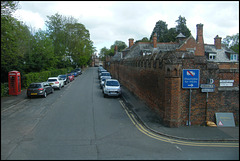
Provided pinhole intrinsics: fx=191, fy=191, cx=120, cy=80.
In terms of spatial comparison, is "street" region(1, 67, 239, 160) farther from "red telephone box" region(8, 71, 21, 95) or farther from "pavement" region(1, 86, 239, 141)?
"red telephone box" region(8, 71, 21, 95)

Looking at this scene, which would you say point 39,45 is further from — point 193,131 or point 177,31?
point 177,31

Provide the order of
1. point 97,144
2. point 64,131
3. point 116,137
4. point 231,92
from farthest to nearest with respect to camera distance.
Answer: point 231,92 → point 64,131 → point 116,137 → point 97,144

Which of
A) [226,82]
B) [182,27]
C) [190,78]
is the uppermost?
[182,27]

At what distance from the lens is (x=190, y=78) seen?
10.4 m

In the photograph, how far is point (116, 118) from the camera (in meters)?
12.0

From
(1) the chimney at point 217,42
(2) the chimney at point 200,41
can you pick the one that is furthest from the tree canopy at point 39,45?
(1) the chimney at point 217,42

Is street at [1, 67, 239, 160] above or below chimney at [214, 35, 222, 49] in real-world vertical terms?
below

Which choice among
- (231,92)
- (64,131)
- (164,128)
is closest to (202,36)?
(231,92)

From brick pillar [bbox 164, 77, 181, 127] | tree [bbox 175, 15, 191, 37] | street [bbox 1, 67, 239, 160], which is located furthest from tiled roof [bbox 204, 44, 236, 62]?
tree [bbox 175, 15, 191, 37]

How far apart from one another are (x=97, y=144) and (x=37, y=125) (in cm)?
428

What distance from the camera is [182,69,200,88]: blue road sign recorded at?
34.1 feet

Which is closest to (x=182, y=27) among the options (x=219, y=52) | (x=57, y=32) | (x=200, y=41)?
(x=219, y=52)

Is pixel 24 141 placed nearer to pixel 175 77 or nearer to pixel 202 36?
pixel 175 77

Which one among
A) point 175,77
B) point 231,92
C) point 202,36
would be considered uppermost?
point 202,36
